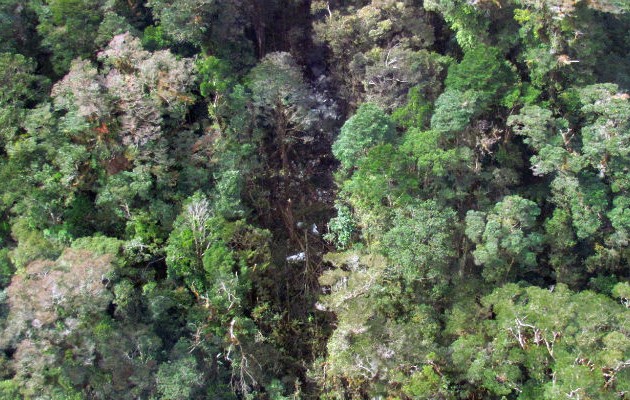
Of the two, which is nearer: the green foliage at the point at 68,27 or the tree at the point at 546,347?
the tree at the point at 546,347

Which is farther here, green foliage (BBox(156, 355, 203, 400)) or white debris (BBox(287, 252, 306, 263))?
white debris (BBox(287, 252, 306, 263))

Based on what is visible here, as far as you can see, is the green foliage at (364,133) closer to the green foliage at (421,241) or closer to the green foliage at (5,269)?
the green foliage at (421,241)

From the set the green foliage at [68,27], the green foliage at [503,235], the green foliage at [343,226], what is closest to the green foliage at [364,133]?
the green foliage at [343,226]

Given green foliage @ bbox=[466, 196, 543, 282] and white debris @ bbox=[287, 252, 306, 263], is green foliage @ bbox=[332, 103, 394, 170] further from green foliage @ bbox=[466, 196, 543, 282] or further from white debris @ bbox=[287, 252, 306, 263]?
white debris @ bbox=[287, 252, 306, 263]

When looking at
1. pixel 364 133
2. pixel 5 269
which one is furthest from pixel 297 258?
pixel 5 269

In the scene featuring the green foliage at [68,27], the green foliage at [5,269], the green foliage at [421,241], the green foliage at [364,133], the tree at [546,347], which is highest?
the green foliage at [68,27]

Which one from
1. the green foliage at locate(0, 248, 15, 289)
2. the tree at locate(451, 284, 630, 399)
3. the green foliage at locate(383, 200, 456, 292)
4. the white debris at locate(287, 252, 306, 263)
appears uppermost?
the green foliage at locate(383, 200, 456, 292)

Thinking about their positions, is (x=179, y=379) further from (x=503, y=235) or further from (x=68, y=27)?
(x=68, y=27)

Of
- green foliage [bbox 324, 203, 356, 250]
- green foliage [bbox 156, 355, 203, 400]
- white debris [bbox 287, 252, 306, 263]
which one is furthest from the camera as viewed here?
white debris [bbox 287, 252, 306, 263]

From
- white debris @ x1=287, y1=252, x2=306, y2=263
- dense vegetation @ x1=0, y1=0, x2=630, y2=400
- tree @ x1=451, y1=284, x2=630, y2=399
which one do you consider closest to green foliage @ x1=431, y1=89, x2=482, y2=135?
dense vegetation @ x1=0, y1=0, x2=630, y2=400
